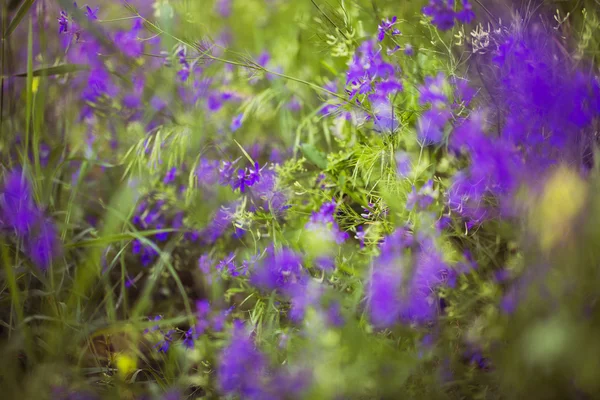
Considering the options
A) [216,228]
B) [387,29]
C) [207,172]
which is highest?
[387,29]

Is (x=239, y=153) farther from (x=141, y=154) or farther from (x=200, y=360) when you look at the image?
(x=200, y=360)

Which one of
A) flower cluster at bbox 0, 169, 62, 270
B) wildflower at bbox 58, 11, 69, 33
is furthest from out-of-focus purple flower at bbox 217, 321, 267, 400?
wildflower at bbox 58, 11, 69, 33

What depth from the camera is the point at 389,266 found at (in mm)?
891

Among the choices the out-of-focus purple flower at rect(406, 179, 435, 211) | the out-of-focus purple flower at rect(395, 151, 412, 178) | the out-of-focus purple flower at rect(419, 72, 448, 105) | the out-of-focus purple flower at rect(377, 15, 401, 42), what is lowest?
the out-of-focus purple flower at rect(406, 179, 435, 211)

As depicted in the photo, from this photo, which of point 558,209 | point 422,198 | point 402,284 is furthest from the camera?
point 422,198

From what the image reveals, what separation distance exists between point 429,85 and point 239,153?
59 cm

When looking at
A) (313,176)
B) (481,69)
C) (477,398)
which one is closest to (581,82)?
(481,69)

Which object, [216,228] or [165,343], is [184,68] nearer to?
[216,228]

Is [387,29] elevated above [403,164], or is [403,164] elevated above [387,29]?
[387,29]

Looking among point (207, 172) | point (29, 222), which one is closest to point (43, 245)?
point (29, 222)

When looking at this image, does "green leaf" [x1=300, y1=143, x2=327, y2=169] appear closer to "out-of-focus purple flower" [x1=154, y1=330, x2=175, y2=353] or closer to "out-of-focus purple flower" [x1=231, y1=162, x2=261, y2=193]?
"out-of-focus purple flower" [x1=231, y1=162, x2=261, y2=193]

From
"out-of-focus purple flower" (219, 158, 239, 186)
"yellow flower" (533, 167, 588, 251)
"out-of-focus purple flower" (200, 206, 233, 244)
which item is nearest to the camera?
"yellow flower" (533, 167, 588, 251)

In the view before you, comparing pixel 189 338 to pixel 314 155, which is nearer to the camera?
pixel 189 338

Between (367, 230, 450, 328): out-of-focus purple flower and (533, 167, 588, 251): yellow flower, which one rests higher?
(533, 167, 588, 251): yellow flower
